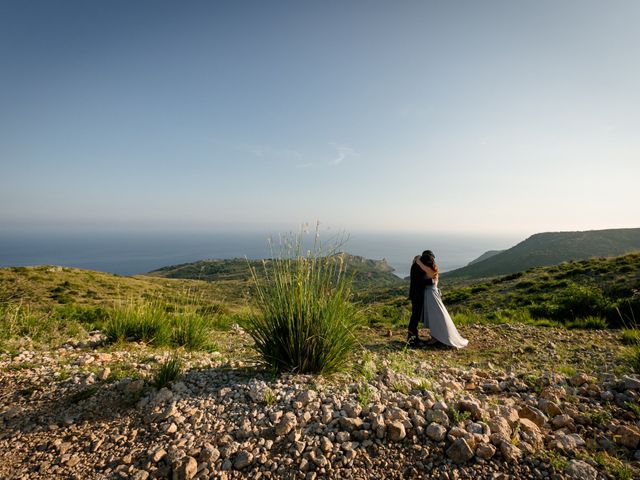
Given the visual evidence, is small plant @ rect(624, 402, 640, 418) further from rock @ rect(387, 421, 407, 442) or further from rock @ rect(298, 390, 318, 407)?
rock @ rect(298, 390, 318, 407)

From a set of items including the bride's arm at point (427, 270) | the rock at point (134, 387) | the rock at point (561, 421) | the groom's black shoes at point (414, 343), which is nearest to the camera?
the rock at point (561, 421)

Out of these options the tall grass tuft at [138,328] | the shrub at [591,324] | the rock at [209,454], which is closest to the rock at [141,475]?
the rock at [209,454]

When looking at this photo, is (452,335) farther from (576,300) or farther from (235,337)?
(576,300)

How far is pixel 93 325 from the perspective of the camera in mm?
8188

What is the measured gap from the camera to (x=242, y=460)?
252cm

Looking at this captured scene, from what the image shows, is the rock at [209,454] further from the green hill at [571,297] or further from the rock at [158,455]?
the green hill at [571,297]

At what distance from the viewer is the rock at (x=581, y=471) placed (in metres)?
2.23

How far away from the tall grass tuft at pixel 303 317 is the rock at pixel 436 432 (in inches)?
56.8

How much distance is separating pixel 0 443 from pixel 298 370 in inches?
109

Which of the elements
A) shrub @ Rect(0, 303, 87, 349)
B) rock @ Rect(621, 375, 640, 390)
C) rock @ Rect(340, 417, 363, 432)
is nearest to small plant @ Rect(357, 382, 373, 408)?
rock @ Rect(340, 417, 363, 432)

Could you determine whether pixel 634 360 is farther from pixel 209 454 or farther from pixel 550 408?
pixel 209 454

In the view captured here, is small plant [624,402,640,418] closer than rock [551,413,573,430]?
No

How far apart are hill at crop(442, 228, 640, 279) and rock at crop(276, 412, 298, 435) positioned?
79.5 metres

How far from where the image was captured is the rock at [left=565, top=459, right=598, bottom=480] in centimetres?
223
